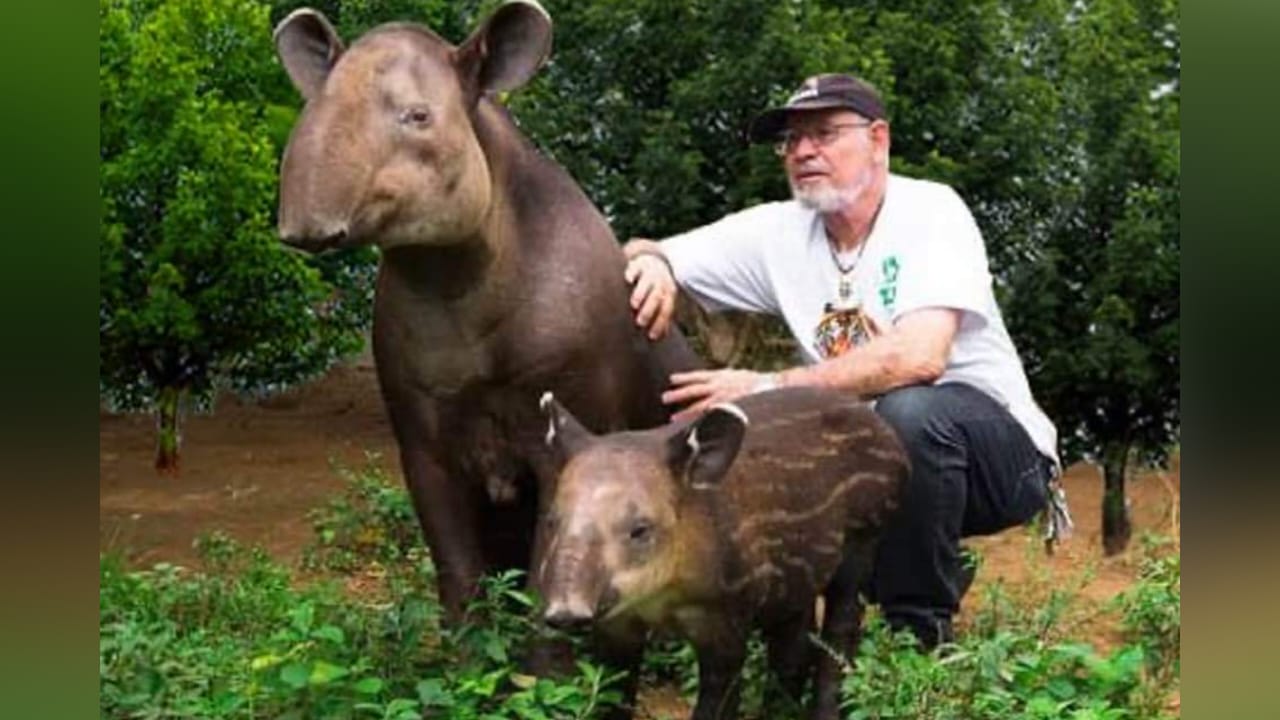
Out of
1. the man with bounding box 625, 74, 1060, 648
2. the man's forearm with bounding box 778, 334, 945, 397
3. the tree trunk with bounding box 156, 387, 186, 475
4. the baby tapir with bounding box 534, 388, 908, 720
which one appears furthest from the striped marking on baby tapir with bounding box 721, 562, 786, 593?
the tree trunk with bounding box 156, 387, 186, 475

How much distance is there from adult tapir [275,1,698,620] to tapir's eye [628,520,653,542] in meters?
0.29

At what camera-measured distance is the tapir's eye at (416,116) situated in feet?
11.5

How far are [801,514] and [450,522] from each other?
0.84 metres

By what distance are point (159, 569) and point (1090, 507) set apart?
24.0 ft

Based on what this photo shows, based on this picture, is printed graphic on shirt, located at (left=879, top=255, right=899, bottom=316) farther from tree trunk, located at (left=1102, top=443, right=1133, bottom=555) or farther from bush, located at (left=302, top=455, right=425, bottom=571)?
tree trunk, located at (left=1102, top=443, right=1133, bottom=555)

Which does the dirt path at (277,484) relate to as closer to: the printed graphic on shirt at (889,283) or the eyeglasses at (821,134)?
the printed graphic on shirt at (889,283)

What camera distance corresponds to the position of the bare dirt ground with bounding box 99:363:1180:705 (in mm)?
8062

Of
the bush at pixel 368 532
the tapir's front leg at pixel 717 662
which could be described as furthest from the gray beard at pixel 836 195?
the bush at pixel 368 532

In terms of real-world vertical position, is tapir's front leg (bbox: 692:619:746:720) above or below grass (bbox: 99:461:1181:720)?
above

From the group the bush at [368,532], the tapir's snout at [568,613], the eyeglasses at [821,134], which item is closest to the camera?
the tapir's snout at [568,613]

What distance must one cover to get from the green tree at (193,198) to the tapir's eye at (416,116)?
590 cm

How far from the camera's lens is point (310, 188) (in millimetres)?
3303
